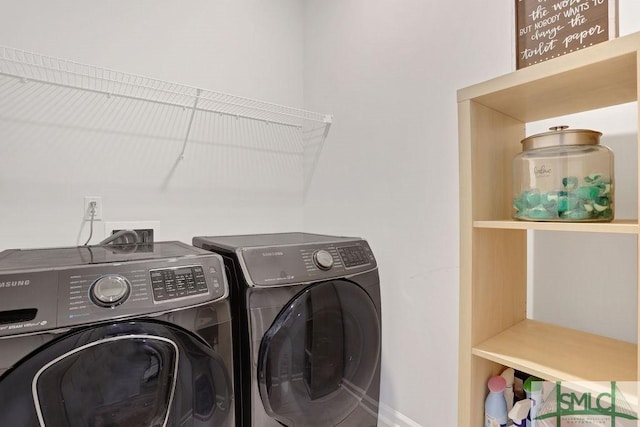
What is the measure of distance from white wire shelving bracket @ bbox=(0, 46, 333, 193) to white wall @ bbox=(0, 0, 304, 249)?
49 mm

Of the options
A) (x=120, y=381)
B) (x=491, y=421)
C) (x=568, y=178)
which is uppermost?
(x=568, y=178)

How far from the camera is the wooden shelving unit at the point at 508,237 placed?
30.5 inches

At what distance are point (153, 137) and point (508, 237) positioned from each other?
1.46 meters

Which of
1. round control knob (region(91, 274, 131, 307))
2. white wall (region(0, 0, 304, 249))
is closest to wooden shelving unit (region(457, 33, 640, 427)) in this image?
round control knob (region(91, 274, 131, 307))

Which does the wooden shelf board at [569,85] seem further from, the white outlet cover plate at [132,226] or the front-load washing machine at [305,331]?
the white outlet cover plate at [132,226]

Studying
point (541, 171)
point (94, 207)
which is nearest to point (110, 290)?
point (94, 207)

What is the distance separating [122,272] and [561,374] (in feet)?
3.38

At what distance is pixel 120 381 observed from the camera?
77cm

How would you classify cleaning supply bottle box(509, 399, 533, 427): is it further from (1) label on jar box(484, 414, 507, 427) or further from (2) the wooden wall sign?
(2) the wooden wall sign

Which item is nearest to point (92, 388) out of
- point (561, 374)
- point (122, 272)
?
point (122, 272)

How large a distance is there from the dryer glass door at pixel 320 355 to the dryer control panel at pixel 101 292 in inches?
10.3

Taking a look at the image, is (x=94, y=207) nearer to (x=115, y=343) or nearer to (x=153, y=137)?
(x=153, y=137)

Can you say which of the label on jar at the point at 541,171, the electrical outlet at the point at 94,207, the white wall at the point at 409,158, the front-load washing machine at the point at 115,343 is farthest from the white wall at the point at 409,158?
the electrical outlet at the point at 94,207

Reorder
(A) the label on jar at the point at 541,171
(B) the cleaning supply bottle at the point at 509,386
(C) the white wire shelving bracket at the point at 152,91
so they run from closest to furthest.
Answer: (A) the label on jar at the point at 541,171 → (B) the cleaning supply bottle at the point at 509,386 → (C) the white wire shelving bracket at the point at 152,91
